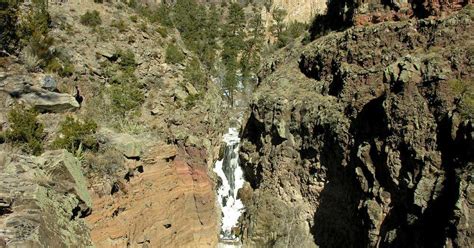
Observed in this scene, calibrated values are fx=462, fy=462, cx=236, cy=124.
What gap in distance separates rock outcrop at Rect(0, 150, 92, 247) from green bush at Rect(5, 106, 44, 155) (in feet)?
9.17

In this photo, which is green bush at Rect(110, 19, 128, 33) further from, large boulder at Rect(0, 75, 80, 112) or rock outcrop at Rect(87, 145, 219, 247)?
rock outcrop at Rect(87, 145, 219, 247)

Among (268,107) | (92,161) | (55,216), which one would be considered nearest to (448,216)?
(55,216)

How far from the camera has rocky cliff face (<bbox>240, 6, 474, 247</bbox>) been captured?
1869 centimetres

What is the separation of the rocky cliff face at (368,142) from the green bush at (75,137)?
44.3 feet

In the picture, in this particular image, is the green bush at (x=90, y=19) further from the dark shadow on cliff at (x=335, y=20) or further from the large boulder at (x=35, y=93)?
the dark shadow on cliff at (x=335, y=20)

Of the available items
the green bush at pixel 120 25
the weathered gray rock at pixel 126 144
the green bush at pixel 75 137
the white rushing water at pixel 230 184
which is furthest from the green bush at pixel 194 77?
the green bush at pixel 75 137

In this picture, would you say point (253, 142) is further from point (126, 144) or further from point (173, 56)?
point (126, 144)

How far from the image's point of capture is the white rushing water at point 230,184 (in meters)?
36.7

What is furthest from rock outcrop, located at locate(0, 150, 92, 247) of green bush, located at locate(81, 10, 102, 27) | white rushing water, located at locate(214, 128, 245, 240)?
white rushing water, located at locate(214, 128, 245, 240)

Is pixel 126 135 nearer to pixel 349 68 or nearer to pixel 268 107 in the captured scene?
pixel 268 107

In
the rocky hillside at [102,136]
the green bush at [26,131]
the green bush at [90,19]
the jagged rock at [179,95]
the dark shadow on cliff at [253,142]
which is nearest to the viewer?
the rocky hillside at [102,136]

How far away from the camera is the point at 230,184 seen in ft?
129

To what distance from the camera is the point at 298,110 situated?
104 ft

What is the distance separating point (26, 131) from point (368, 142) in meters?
16.9
